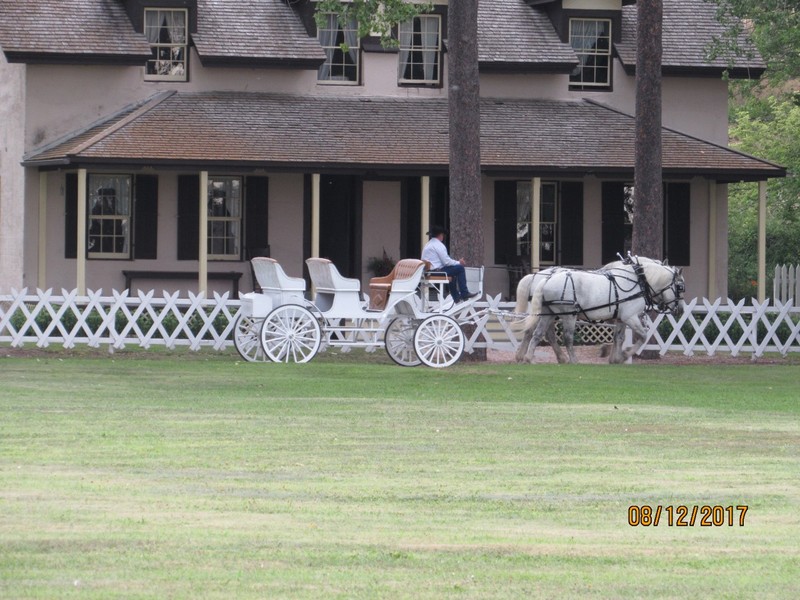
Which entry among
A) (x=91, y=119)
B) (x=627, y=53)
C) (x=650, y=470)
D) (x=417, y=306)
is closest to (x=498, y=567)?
(x=650, y=470)

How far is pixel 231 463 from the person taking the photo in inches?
443

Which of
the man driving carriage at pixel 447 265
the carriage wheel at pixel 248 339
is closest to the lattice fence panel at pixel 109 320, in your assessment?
the carriage wheel at pixel 248 339

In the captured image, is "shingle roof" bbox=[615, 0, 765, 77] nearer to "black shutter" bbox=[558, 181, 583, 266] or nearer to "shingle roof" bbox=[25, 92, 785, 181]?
"shingle roof" bbox=[25, 92, 785, 181]

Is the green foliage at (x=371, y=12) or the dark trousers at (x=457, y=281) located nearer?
the dark trousers at (x=457, y=281)

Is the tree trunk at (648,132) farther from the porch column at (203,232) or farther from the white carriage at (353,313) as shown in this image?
the porch column at (203,232)

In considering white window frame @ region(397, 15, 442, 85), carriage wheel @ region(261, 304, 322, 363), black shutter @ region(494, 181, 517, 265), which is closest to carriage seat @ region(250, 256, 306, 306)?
carriage wheel @ region(261, 304, 322, 363)

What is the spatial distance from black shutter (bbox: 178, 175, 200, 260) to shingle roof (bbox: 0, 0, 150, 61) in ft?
8.06

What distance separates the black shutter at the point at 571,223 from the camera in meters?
30.8

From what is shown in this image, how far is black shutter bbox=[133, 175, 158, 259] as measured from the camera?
29.0 metres

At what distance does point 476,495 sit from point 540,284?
42.3 ft

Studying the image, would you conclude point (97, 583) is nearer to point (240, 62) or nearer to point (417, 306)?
point (417, 306)

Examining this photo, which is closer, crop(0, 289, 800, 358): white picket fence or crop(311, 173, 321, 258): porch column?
crop(0, 289, 800, 358): white picket fence

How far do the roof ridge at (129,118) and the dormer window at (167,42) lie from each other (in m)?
0.44
